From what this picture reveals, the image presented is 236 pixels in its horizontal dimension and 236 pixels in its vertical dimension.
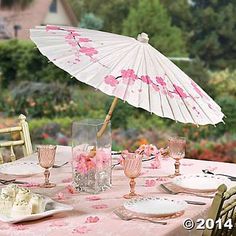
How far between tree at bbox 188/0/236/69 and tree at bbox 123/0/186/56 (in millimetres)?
125

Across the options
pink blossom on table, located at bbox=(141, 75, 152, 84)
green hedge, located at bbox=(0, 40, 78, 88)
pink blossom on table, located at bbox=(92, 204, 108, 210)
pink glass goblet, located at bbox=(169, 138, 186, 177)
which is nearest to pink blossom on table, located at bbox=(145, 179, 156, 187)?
pink glass goblet, located at bbox=(169, 138, 186, 177)

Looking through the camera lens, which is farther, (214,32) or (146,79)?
(214,32)

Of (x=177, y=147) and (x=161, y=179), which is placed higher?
(x=177, y=147)

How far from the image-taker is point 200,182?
92.9 inches

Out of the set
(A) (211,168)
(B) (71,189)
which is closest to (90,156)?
(B) (71,189)

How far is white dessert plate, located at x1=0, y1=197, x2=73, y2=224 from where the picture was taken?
1826mm

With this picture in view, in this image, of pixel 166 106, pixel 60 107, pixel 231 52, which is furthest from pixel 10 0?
pixel 166 106

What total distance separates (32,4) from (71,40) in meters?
2.92

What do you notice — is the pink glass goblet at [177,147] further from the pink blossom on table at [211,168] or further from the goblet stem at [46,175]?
the goblet stem at [46,175]

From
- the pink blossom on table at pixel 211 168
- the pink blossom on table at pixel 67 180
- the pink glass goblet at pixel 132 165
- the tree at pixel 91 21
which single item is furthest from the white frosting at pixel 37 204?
the tree at pixel 91 21

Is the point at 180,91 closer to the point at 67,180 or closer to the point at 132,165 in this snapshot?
the point at 132,165

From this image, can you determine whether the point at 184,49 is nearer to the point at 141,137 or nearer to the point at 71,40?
the point at 141,137

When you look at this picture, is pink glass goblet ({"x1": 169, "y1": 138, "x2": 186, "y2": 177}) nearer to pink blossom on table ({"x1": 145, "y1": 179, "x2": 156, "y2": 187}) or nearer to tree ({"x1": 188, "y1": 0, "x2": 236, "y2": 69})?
pink blossom on table ({"x1": 145, "y1": 179, "x2": 156, "y2": 187})

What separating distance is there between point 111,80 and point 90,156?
0.34 metres
